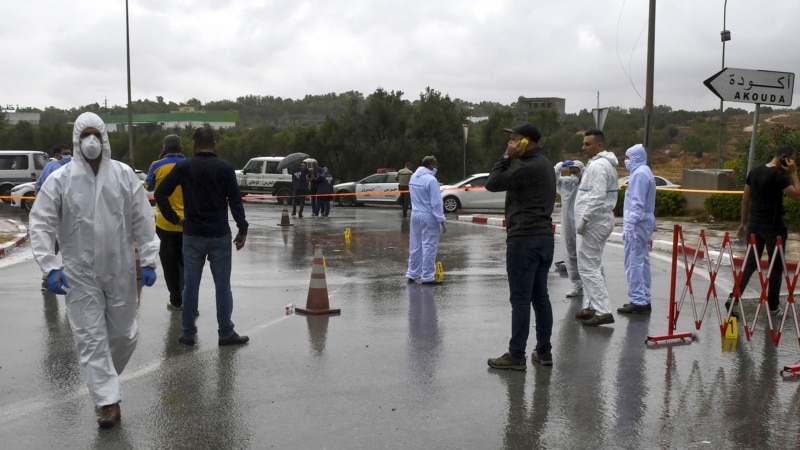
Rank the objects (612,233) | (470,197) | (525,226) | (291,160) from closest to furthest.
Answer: (525,226) < (612,233) < (470,197) < (291,160)

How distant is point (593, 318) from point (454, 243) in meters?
9.25

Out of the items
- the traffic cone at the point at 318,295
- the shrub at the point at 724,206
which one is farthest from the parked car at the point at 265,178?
the traffic cone at the point at 318,295

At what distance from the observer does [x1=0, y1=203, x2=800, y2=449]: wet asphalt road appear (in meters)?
5.57

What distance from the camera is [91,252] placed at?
5.79 metres

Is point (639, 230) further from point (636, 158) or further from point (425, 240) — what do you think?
point (425, 240)

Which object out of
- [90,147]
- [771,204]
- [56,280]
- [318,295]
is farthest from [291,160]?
[56,280]

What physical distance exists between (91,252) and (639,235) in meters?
6.03

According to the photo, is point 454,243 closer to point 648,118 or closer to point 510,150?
point 648,118

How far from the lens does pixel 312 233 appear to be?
825 inches

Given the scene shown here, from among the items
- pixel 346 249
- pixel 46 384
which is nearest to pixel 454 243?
pixel 346 249

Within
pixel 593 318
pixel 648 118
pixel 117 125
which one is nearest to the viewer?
pixel 593 318

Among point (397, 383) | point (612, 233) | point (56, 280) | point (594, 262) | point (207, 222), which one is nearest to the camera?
point (56, 280)

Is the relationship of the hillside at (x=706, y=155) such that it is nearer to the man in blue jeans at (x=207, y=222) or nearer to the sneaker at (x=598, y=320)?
the sneaker at (x=598, y=320)

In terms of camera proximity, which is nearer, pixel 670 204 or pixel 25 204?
pixel 670 204
